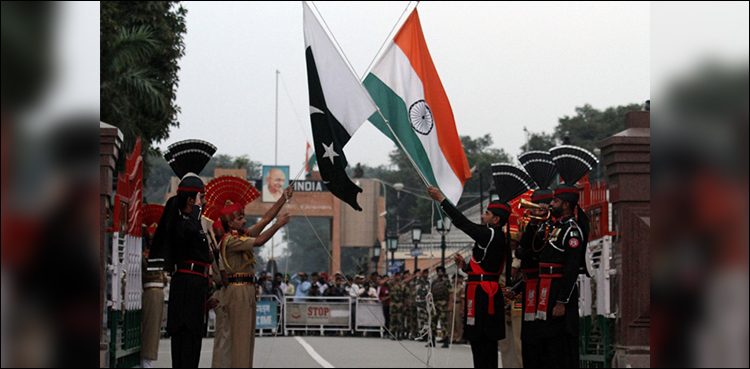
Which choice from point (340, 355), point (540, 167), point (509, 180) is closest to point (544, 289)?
point (540, 167)

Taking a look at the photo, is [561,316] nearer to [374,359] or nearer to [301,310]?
[374,359]

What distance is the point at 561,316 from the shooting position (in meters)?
10.5

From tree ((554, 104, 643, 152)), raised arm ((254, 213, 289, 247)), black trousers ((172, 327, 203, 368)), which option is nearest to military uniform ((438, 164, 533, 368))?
raised arm ((254, 213, 289, 247))

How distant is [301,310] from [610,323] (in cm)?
1955

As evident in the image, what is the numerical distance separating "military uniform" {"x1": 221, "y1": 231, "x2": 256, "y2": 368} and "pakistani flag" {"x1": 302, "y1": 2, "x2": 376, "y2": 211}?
119 centimetres

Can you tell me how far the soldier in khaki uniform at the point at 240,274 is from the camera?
37.7ft

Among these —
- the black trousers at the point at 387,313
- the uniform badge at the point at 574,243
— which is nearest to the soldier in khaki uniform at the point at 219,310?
the uniform badge at the point at 574,243

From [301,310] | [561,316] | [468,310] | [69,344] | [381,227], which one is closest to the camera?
[69,344]

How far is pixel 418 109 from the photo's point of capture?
473 inches

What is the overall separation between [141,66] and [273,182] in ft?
94.0

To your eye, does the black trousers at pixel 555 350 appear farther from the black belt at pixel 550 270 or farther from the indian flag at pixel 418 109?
the indian flag at pixel 418 109

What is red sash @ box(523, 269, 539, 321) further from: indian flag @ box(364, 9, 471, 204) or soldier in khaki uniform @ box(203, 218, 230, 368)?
soldier in khaki uniform @ box(203, 218, 230, 368)

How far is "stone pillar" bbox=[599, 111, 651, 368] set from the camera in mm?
13680

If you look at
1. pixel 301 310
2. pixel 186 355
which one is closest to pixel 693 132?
pixel 186 355
